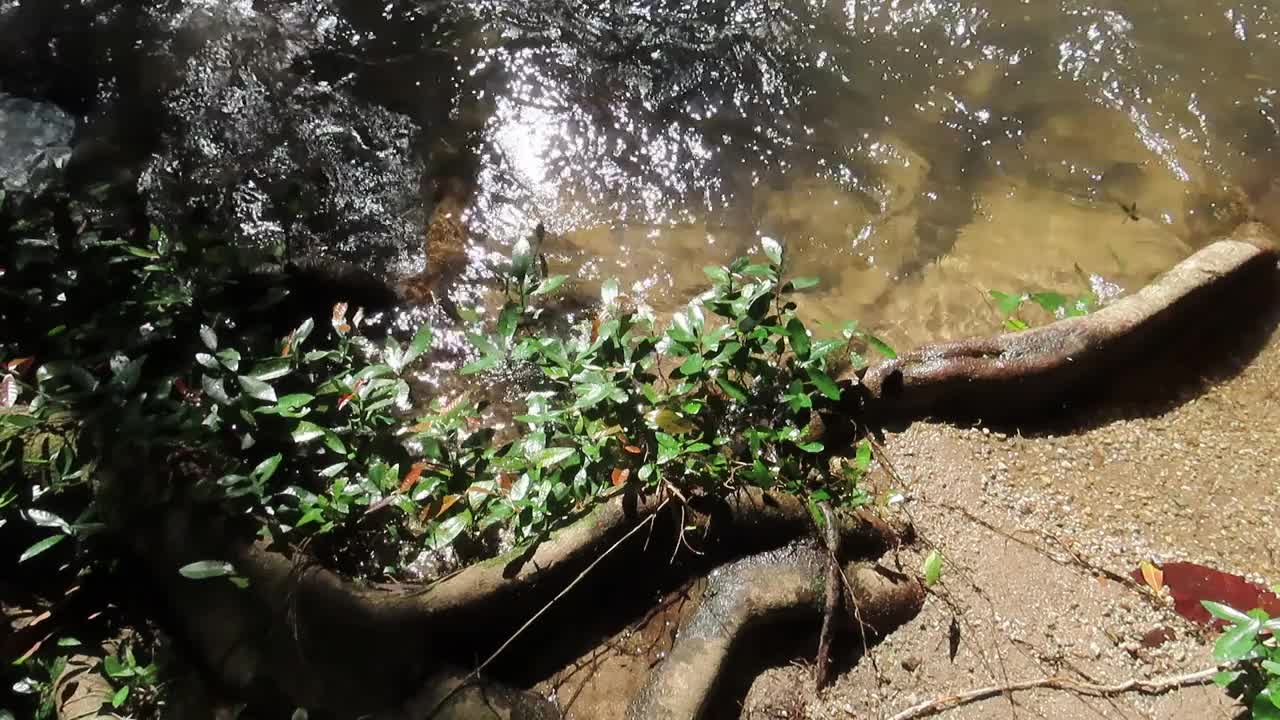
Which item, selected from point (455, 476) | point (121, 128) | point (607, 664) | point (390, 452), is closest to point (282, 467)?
point (390, 452)

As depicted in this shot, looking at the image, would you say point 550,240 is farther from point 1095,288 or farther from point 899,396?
point 1095,288

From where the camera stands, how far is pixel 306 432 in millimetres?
2941

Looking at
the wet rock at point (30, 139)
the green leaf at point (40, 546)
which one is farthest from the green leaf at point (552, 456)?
the wet rock at point (30, 139)

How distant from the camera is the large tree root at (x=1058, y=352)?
135 inches

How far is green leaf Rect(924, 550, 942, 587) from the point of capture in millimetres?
3002

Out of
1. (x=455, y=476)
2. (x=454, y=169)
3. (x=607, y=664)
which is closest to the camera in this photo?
(x=607, y=664)

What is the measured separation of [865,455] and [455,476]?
1.53 m

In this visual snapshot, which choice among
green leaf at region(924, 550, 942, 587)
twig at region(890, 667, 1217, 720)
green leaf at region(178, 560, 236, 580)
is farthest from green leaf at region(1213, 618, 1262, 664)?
green leaf at region(178, 560, 236, 580)

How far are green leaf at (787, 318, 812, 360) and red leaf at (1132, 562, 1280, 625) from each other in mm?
1506

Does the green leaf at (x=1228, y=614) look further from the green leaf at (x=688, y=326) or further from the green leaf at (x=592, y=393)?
the green leaf at (x=592, y=393)

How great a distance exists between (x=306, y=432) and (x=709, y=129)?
128 inches

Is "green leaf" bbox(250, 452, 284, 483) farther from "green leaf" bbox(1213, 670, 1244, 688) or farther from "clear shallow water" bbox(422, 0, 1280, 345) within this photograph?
"green leaf" bbox(1213, 670, 1244, 688)

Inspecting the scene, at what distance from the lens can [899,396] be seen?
3.42 meters

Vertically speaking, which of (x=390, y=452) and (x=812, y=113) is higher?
(x=812, y=113)
